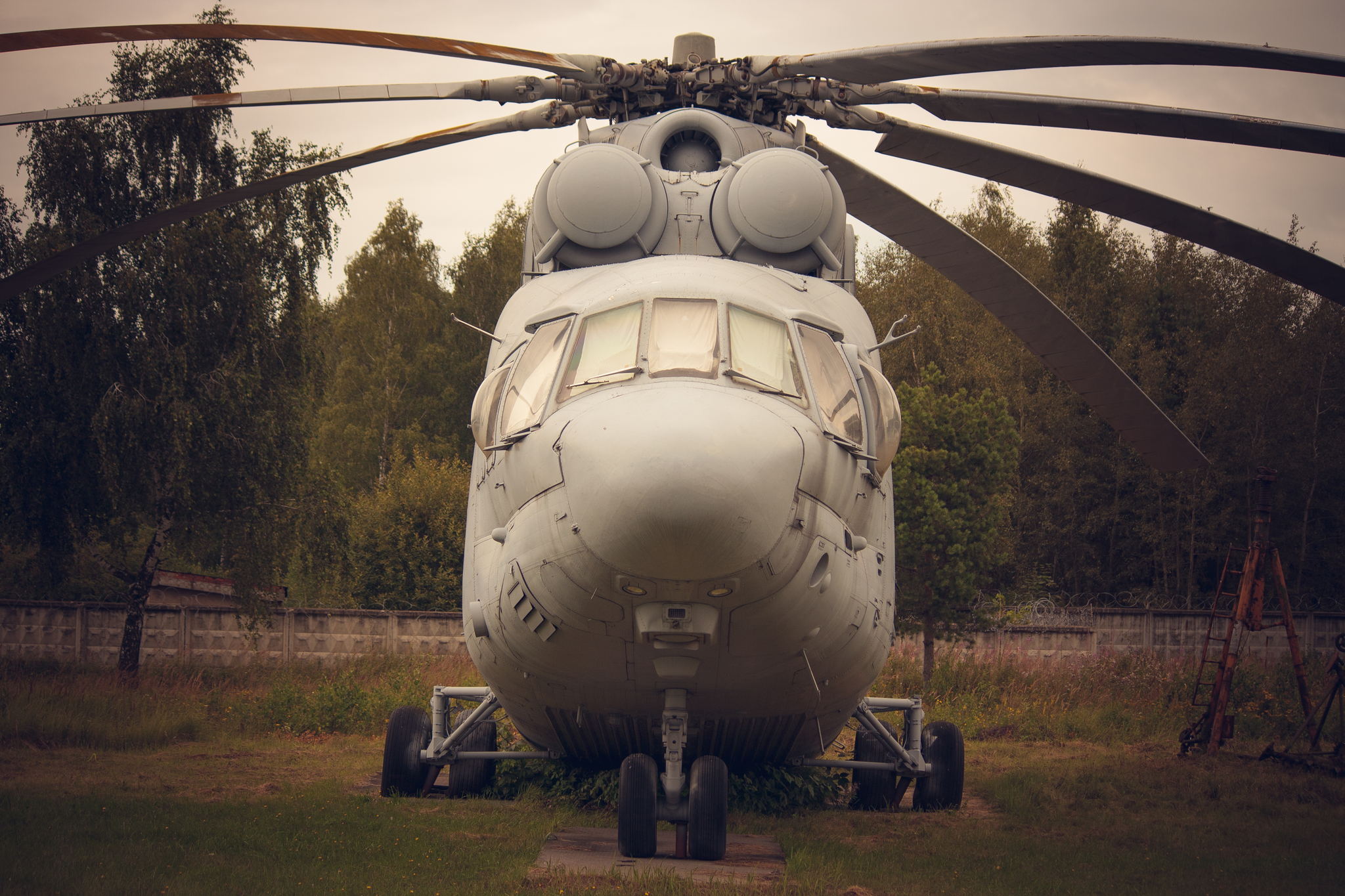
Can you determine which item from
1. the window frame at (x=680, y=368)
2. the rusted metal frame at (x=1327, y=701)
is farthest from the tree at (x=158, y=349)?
the rusted metal frame at (x=1327, y=701)

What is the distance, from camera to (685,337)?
5.91m

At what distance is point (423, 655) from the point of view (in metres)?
20.0

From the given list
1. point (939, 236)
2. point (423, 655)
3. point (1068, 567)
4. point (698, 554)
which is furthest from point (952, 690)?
point (1068, 567)

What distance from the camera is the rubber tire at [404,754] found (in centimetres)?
888

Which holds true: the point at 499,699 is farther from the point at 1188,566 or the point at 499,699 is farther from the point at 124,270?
the point at 1188,566

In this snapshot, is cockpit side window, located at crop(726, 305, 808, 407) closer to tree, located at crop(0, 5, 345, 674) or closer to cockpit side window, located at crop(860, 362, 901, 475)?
cockpit side window, located at crop(860, 362, 901, 475)

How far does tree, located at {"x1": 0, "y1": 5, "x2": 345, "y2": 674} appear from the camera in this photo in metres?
16.1

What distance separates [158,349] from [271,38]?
11289 mm

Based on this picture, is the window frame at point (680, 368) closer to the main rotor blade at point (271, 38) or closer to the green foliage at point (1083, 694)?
the main rotor blade at point (271, 38)

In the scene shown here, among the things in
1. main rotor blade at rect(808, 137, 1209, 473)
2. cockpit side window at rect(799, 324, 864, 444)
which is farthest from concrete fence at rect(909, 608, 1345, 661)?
cockpit side window at rect(799, 324, 864, 444)

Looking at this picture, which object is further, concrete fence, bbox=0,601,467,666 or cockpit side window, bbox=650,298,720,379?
concrete fence, bbox=0,601,467,666

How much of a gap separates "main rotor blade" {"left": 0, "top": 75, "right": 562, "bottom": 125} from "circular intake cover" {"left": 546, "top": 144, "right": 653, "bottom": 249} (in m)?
1.10

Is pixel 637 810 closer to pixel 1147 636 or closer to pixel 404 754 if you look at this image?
pixel 404 754

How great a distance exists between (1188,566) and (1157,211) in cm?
2546
